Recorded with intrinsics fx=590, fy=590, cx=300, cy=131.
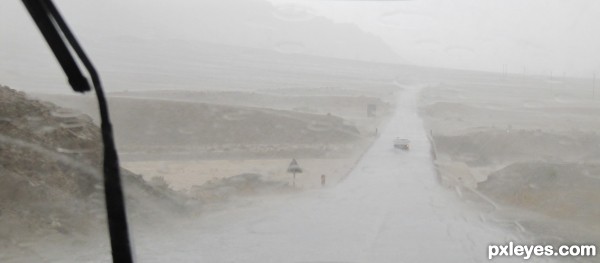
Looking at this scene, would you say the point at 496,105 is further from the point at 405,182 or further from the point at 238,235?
the point at 238,235

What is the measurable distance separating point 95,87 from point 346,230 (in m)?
11.4

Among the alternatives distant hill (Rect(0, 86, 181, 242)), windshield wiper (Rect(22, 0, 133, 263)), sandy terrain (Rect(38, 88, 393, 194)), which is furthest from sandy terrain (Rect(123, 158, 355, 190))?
windshield wiper (Rect(22, 0, 133, 263))

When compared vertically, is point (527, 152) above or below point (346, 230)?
below

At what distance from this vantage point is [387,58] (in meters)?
166

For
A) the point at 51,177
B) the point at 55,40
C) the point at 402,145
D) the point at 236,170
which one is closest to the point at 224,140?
the point at 236,170

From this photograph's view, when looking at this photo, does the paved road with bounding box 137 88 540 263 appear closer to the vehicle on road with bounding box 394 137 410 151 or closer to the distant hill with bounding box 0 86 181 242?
the distant hill with bounding box 0 86 181 242

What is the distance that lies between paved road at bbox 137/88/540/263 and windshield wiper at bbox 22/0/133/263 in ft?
25.4

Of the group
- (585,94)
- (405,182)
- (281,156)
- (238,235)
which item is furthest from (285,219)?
(585,94)

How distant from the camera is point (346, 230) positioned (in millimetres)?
13258

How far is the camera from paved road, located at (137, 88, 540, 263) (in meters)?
10.8

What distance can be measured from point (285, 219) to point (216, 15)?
133761 millimetres

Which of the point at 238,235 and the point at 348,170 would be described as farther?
the point at 348,170

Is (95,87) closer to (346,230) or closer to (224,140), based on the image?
(346,230)

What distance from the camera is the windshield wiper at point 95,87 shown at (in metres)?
2.29
